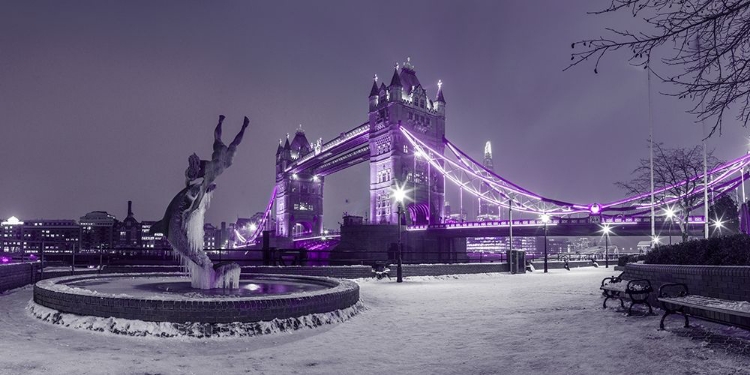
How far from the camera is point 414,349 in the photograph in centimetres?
666

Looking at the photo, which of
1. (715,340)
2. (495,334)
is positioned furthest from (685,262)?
Result: (495,334)

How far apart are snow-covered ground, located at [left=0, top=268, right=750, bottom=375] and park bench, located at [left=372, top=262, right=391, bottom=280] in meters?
10.4

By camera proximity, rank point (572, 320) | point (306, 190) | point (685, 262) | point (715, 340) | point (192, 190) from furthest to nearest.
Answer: point (306, 190) < point (192, 190) < point (685, 262) < point (572, 320) < point (715, 340)

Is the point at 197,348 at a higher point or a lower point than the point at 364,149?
lower

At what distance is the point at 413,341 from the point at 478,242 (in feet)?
409

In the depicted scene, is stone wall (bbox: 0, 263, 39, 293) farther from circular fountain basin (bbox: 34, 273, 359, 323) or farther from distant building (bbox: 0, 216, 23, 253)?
distant building (bbox: 0, 216, 23, 253)

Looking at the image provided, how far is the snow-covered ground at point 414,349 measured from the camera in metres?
5.46

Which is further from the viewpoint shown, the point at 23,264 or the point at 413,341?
the point at 23,264

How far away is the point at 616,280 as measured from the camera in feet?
36.0

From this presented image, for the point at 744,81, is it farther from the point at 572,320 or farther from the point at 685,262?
the point at 685,262

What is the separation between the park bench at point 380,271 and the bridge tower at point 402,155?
5458 centimetres

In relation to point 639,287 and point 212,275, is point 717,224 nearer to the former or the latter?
point 639,287

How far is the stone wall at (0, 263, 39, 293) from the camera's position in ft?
39.2

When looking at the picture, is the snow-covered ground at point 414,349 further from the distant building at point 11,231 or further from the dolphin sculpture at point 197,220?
the distant building at point 11,231
